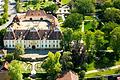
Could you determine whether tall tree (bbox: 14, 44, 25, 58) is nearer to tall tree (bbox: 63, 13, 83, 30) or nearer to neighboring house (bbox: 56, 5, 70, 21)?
tall tree (bbox: 63, 13, 83, 30)

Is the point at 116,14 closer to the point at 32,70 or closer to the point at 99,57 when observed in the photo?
the point at 99,57

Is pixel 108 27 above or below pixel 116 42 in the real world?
above

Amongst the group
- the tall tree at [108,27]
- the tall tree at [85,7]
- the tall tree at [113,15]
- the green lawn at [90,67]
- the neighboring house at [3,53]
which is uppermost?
the tall tree at [85,7]

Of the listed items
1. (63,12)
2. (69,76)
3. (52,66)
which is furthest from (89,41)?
(63,12)

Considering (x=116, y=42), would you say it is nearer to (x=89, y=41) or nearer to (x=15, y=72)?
(x=89, y=41)

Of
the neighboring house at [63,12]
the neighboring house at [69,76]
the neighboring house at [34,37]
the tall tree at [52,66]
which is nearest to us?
the neighboring house at [69,76]

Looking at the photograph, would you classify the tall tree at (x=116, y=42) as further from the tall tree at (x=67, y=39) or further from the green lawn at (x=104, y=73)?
the tall tree at (x=67, y=39)

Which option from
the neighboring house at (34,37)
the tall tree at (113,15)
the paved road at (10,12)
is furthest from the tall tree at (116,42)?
the paved road at (10,12)

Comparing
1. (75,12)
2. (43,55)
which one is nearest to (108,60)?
(43,55)

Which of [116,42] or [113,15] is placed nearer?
[116,42]
